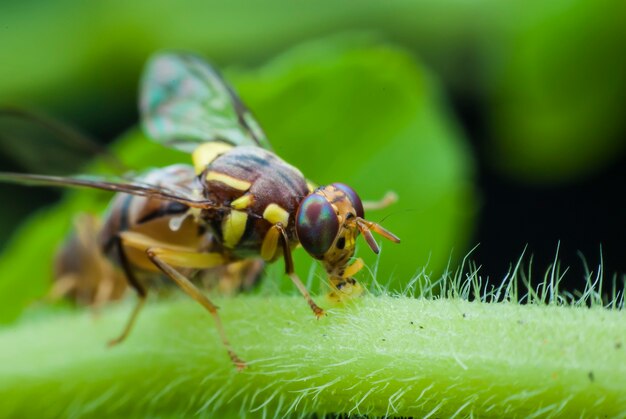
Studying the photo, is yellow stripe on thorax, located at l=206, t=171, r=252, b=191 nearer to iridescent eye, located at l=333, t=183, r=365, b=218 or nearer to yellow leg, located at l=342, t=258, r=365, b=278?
iridescent eye, located at l=333, t=183, r=365, b=218

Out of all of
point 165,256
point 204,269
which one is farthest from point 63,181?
point 204,269

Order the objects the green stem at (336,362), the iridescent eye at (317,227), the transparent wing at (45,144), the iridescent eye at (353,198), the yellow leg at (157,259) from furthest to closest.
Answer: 1. the transparent wing at (45,144)
2. the yellow leg at (157,259)
3. the iridescent eye at (353,198)
4. the iridescent eye at (317,227)
5. the green stem at (336,362)

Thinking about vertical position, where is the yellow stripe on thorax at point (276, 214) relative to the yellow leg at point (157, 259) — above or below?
above

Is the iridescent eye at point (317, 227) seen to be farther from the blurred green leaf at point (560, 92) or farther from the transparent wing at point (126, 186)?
the blurred green leaf at point (560, 92)

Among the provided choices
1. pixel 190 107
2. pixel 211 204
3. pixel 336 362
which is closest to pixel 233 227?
pixel 211 204

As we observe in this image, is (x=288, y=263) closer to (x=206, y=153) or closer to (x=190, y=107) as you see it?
(x=206, y=153)

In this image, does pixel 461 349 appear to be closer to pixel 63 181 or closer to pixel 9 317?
pixel 63 181

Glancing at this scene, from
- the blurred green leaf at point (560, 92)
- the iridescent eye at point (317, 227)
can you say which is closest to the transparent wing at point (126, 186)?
the iridescent eye at point (317, 227)
